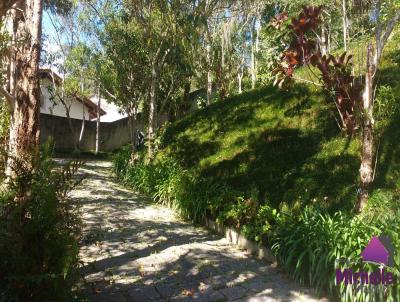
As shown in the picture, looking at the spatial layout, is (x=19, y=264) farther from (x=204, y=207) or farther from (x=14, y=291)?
(x=204, y=207)

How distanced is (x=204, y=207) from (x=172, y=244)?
1.44 metres

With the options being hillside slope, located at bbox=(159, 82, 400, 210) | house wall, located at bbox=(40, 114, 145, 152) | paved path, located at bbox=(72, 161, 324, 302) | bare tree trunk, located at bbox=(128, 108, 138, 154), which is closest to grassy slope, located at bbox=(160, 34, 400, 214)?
hillside slope, located at bbox=(159, 82, 400, 210)

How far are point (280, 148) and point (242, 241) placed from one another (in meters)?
3.33

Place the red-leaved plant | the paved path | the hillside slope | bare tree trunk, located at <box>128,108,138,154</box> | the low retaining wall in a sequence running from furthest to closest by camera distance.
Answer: bare tree trunk, located at <box>128,108,138,154</box> → the red-leaved plant → the hillside slope → the low retaining wall → the paved path

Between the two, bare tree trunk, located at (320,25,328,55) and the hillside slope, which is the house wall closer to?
the hillside slope

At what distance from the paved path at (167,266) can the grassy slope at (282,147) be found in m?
1.65

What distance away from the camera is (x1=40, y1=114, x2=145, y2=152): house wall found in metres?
21.3

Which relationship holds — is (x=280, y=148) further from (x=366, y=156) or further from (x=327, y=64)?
(x=366, y=156)

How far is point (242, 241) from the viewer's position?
6348 millimetres

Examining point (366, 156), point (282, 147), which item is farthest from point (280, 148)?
point (366, 156)

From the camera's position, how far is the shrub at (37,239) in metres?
3.24

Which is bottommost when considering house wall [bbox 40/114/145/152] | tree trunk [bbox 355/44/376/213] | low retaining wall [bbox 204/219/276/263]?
low retaining wall [bbox 204/219/276/263]

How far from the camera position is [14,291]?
322 centimetres

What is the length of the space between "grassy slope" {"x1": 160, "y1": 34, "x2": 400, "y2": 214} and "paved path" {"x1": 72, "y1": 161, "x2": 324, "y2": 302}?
1646mm
